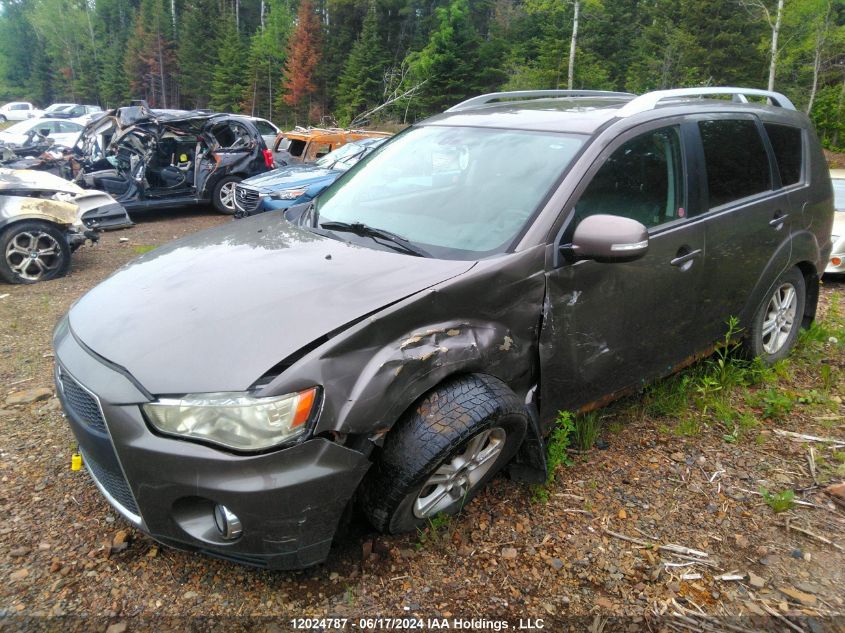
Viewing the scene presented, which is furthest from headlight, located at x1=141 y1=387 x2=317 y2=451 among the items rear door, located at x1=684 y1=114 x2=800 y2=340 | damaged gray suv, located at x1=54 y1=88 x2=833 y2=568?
rear door, located at x1=684 y1=114 x2=800 y2=340

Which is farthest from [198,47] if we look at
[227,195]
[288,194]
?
[288,194]

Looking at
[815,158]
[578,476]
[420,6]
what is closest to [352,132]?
[815,158]

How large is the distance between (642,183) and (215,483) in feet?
7.95

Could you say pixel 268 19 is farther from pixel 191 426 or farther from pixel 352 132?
pixel 191 426

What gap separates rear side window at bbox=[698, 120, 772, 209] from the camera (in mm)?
3367

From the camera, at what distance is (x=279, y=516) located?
2002 millimetres

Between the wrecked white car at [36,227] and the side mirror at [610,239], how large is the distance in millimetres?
6718

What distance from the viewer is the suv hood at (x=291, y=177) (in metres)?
9.59

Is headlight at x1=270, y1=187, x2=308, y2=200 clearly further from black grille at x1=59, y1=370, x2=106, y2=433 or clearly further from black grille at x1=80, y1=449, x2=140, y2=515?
black grille at x1=80, y1=449, x2=140, y2=515

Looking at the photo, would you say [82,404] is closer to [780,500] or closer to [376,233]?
[376,233]

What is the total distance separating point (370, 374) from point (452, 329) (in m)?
0.42

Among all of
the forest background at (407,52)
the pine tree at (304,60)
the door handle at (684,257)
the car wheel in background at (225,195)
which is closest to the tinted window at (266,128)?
the car wheel in background at (225,195)

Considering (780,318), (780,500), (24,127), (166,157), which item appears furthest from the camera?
(24,127)

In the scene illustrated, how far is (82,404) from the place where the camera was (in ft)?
7.39
